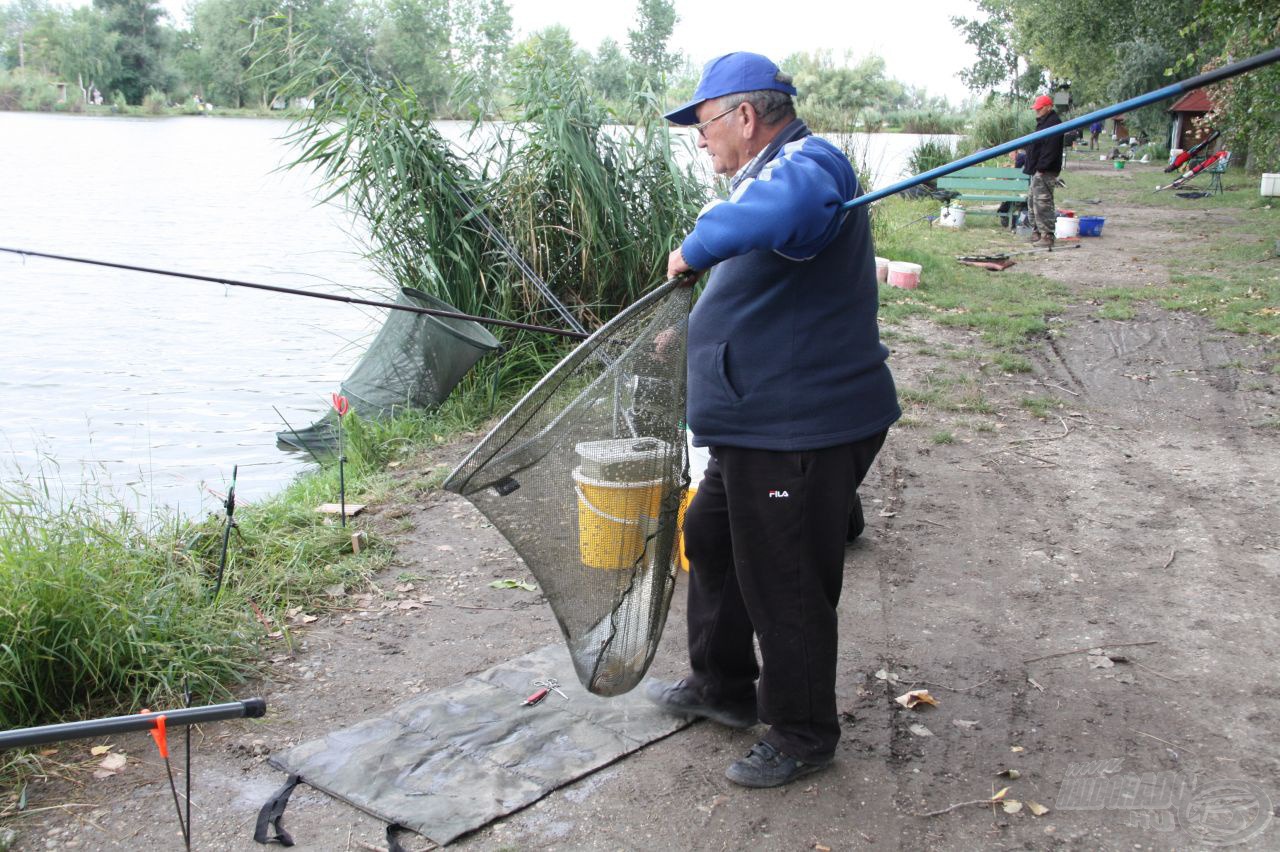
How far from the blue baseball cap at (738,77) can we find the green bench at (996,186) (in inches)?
594

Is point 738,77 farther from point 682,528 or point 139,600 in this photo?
point 139,600

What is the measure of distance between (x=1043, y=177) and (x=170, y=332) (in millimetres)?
11898

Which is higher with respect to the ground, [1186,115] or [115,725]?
[1186,115]

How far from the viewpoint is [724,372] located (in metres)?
2.93

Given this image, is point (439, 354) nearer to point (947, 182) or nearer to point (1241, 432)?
point (1241, 432)

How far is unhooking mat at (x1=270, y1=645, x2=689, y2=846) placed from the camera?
3.06 m

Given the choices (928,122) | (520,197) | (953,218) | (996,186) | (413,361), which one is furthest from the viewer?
(928,122)

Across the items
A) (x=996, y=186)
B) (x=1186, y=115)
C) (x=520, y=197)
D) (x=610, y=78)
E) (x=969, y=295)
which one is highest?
(x=1186, y=115)

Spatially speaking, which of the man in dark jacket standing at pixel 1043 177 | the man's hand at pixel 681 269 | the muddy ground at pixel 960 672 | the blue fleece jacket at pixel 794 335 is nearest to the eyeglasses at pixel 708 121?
the blue fleece jacket at pixel 794 335

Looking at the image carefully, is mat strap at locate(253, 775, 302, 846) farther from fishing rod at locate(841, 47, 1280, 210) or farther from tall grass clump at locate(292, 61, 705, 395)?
tall grass clump at locate(292, 61, 705, 395)

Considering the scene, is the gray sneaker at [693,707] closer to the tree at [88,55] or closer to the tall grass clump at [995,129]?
the tall grass clump at [995,129]

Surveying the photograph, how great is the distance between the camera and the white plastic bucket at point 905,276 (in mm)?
11305

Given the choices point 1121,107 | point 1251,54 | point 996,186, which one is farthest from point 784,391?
point 996,186

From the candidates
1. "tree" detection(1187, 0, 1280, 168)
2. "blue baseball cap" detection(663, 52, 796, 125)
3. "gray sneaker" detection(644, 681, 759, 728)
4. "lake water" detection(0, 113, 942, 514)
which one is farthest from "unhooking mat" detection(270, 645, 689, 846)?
"tree" detection(1187, 0, 1280, 168)
